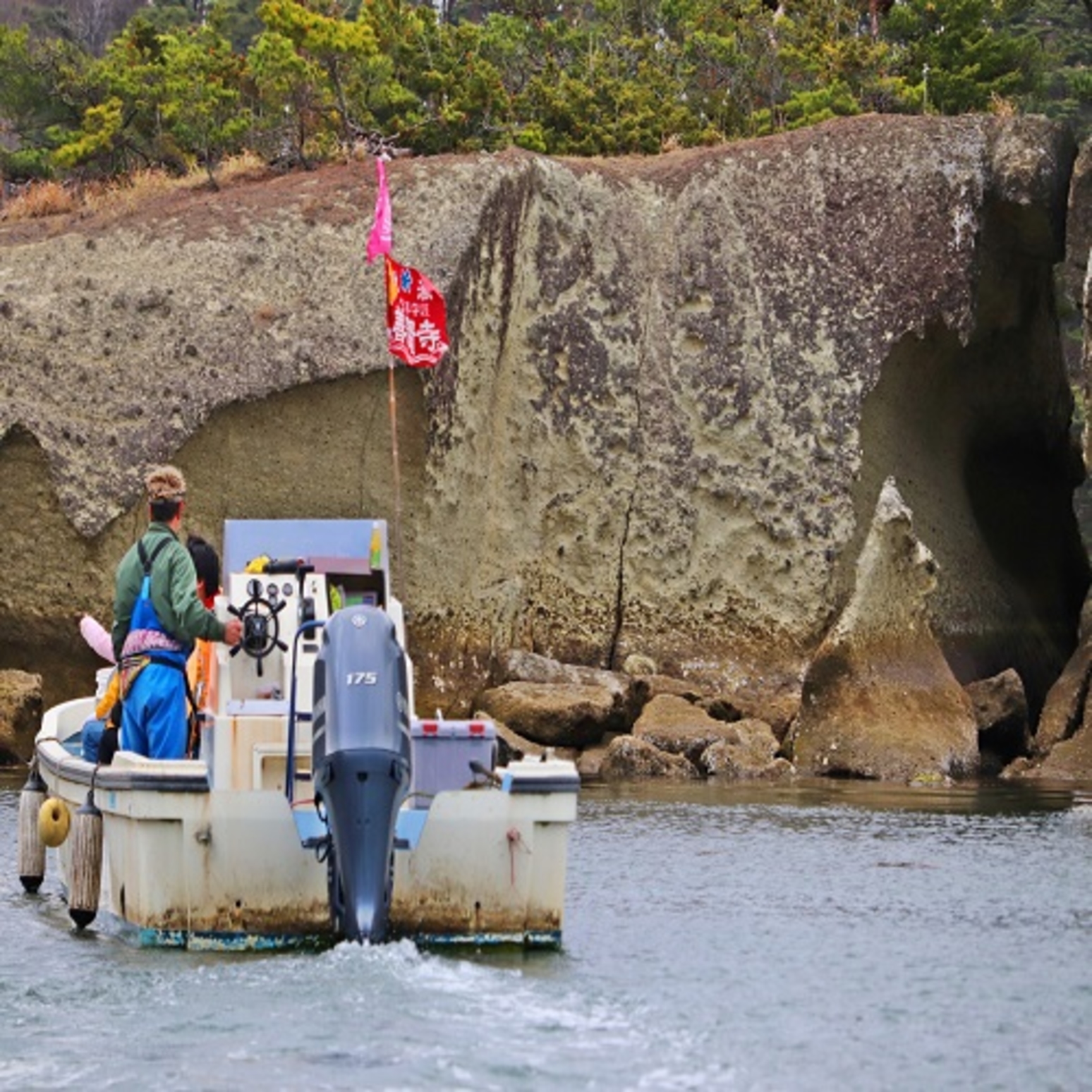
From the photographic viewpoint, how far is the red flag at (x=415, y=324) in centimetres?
3077

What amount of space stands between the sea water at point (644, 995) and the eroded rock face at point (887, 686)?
30.1ft

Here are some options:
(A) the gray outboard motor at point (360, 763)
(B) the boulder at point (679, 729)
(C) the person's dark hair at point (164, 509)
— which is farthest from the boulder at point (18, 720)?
(A) the gray outboard motor at point (360, 763)

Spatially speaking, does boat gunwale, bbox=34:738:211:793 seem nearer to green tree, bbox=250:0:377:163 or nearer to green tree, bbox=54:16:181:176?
green tree, bbox=250:0:377:163

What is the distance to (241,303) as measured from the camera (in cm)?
3225

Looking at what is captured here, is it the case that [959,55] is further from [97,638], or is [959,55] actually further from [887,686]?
[97,638]

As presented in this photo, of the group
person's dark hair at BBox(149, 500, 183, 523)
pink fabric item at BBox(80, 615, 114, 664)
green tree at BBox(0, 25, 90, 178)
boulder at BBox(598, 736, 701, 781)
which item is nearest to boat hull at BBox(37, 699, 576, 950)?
person's dark hair at BBox(149, 500, 183, 523)

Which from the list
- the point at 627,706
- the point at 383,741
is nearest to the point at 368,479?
the point at 627,706

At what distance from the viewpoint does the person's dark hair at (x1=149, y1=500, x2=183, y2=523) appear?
15.7 meters

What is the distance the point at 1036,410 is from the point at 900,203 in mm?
4463

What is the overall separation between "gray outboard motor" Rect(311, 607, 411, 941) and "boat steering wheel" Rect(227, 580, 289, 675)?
72.1 inches

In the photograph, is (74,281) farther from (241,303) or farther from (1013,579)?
(1013,579)

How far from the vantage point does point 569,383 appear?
33.0m

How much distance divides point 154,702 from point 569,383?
57.6ft

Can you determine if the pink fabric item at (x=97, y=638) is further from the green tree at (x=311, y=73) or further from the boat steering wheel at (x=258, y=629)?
the green tree at (x=311, y=73)
